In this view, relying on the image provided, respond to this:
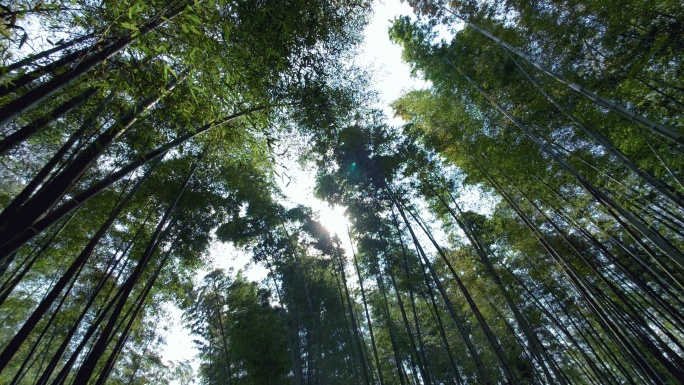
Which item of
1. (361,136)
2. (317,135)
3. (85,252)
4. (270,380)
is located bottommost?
(85,252)

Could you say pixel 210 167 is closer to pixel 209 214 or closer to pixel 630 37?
pixel 209 214

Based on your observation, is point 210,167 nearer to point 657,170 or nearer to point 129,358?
point 657,170

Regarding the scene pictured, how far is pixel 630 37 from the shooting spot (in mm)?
3281

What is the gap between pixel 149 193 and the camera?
4.35 meters

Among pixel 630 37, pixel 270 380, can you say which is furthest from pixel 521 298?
pixel 270 380

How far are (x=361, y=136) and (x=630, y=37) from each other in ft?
15.4

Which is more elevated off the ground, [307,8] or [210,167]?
[210,167]

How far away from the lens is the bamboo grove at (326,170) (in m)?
1.77

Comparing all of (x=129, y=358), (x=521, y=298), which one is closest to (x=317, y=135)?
(x=521, y=298)

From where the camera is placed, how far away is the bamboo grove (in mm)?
1774

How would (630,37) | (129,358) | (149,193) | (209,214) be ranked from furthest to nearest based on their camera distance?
(129,358) → (209,214) → (149,193) → (630,37)

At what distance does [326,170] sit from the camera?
23.5 feet

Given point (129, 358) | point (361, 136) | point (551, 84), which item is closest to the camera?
point (551, 84)

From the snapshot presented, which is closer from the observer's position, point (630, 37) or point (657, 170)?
point (630, 37)
